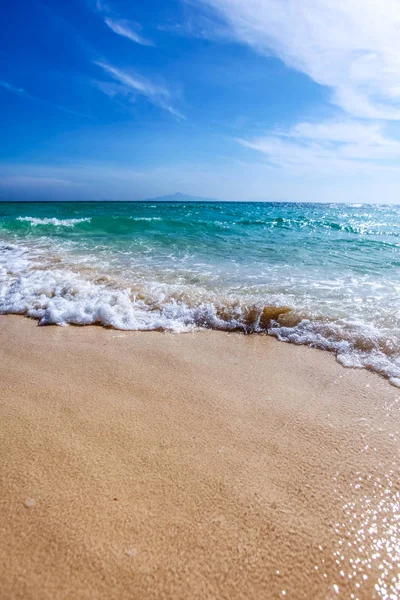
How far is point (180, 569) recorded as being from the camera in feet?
4.31

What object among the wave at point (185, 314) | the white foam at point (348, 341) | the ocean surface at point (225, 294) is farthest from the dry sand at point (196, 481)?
the ocean surface at point (225, 294)

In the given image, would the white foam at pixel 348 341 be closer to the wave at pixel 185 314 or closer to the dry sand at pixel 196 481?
the wave at pixel 185 314

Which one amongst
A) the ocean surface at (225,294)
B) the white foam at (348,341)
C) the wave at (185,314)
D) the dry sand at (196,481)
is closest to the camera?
the dry sand at (196,481)

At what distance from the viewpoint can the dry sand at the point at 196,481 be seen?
130 cm

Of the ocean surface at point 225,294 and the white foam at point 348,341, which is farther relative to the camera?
the ocean surface at point 225,294

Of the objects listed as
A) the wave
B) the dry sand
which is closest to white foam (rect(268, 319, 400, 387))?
the wave

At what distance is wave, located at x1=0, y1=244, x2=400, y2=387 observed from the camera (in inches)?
125

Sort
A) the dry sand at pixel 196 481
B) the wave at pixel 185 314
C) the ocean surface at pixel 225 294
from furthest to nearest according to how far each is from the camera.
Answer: the ocean surface at pixel 225 294 → the wave at pixel 185 314 → the dry sand at pixel 196 481

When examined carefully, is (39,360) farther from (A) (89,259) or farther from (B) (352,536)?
(A) (89,259)

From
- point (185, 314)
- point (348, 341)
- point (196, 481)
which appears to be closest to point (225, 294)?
point (185, 314)

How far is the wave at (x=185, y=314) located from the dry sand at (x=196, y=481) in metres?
0.45

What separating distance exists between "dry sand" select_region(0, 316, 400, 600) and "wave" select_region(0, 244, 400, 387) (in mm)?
451

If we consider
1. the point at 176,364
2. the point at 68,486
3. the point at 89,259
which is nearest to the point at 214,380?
the point at 176,364

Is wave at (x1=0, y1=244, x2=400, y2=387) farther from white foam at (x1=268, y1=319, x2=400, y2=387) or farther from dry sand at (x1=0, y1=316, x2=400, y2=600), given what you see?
dry sand at (x1=0, y1=316, x2=400, y2=600)
